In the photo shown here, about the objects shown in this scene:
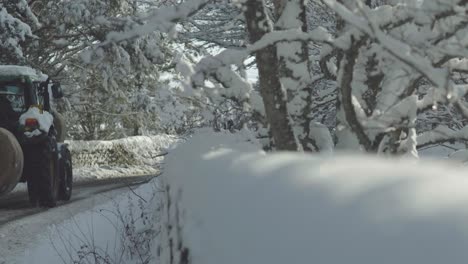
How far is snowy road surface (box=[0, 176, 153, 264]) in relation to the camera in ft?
22.1

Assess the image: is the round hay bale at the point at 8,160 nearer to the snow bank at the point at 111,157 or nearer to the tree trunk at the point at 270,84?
the tree trunk at the point at 270,84

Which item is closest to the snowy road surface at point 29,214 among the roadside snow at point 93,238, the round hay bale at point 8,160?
the roadside snow at point 93,238

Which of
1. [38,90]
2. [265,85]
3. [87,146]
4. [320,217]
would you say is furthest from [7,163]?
[87,146]

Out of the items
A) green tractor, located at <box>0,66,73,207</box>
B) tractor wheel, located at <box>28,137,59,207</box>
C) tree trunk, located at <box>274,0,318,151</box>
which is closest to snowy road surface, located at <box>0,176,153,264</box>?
tractor wheel, located at <box>28,137,59,207</box>

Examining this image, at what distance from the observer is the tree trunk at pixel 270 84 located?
326cm

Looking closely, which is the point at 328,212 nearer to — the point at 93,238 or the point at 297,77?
the point at 297,77

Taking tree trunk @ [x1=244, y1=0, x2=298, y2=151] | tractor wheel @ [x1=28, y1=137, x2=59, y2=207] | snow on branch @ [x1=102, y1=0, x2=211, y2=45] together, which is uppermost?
snow on branch @ [x1=102, y1=0, x2=211, y2=45]

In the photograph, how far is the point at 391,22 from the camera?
259 centimetres

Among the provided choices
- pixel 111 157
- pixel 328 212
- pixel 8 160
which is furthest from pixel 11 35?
pixel 328 212

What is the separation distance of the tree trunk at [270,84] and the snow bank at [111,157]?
13060 mm

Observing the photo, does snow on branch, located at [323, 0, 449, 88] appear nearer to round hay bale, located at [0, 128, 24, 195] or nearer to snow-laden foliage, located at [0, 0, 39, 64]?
round hay bale, located at [0, 128, 24, 195]

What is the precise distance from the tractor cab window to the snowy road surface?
138 centimetres

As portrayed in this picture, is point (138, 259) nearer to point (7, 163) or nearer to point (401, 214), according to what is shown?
point (7, 163)

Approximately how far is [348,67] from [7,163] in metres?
6.09
